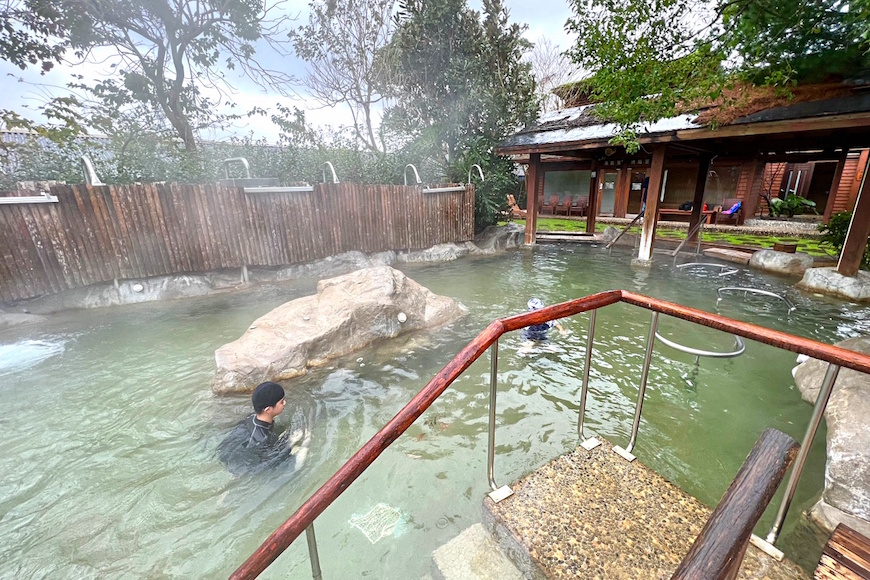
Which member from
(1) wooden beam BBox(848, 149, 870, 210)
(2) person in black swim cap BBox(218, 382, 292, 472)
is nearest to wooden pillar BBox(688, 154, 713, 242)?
(1) wooden beam BBox(848, 149, 870, 210)

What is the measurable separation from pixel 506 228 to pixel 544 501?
11032 mm

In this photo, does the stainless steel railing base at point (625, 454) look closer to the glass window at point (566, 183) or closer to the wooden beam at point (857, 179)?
the wooden beam at point (857, 179)

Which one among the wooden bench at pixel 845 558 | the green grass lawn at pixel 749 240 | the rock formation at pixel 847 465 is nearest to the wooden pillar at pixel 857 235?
the green grass lawn at pixel 749 240

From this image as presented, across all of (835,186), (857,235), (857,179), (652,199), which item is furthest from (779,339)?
(857,179)

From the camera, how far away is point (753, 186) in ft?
45.5

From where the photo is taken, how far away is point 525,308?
635 cm

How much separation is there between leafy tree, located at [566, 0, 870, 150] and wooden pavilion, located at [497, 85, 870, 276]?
1.10m

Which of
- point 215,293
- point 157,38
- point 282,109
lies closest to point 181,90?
point 157,38

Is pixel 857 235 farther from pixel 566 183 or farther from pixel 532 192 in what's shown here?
pixel 566 183

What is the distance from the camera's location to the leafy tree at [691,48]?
171 inches

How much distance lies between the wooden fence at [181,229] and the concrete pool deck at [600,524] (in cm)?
756

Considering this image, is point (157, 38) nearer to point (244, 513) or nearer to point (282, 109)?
point (282, 109)

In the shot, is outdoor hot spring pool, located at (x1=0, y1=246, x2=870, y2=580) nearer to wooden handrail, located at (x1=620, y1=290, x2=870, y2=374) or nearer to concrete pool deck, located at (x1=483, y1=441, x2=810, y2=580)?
concrete pool deck, located at (x1=483, y1=441, x2=810, y2=580)

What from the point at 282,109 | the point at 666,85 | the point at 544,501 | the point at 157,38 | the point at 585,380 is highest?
the point at 157,38
